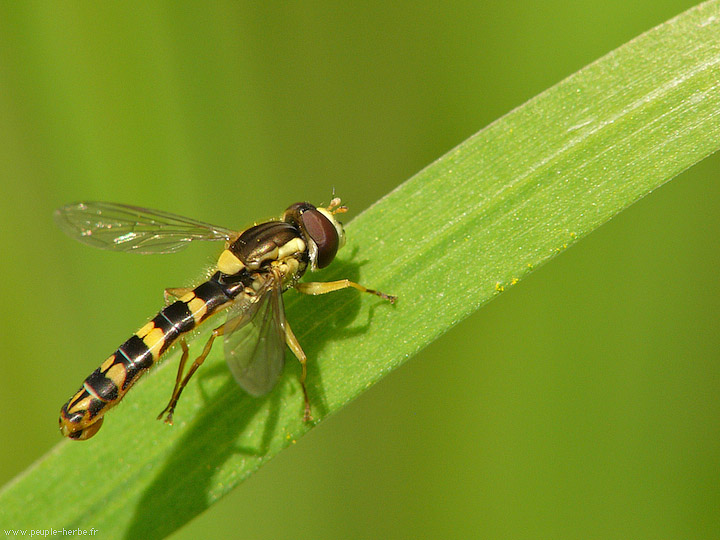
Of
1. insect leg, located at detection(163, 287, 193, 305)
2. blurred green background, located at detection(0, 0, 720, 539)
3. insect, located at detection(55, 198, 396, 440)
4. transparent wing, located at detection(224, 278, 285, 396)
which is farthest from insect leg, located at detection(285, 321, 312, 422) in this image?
blurred green background, located at detection(0, 0, 720, 539)

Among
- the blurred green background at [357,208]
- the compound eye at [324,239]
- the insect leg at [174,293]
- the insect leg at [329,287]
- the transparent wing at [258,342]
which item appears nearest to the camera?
the transparent wing at [258,342]

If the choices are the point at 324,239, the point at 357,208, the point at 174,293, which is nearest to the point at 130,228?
the point at 174,293

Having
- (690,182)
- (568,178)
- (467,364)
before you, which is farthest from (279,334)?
(690,182)

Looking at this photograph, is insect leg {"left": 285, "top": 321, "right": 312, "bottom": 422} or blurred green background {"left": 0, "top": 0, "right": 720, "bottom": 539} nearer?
insect leg {"left": 285, "top": 321, "right": 312, "bottom": 422}

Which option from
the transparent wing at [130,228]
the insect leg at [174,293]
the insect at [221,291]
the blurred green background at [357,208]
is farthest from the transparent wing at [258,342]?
the blurred green background at [357,208]

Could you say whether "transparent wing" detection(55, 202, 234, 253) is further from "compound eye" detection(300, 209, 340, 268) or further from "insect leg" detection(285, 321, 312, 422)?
"insect leg" detection(285, 321, 312, 422)

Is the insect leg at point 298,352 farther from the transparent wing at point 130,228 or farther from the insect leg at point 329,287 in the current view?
the transparent wing at point 130,228
